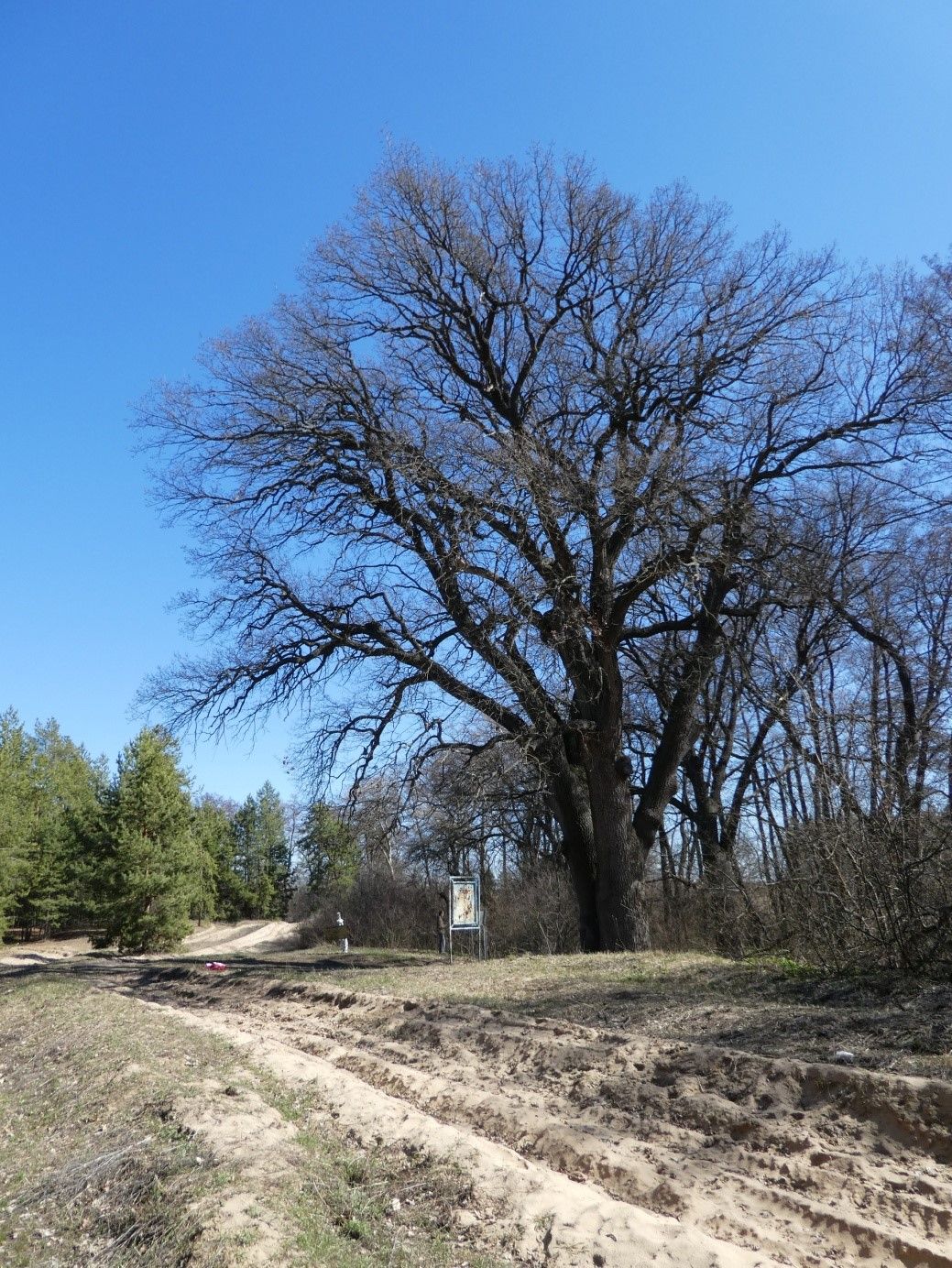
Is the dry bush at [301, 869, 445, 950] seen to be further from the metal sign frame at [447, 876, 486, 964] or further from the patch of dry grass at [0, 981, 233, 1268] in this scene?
the patch of dry grass at [0, 981, 233, 1268]

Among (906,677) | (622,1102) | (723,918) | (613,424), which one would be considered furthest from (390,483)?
(622,1102)

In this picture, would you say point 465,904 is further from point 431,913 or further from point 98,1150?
point 98,1150

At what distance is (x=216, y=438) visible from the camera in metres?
15.9

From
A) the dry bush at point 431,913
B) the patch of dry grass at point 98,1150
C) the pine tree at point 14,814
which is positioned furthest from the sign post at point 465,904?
the pine tree at point 14,814

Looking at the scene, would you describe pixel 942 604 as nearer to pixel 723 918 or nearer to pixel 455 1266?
pixel 723 918

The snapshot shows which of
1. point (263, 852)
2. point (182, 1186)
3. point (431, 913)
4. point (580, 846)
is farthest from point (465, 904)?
point (263, 852)

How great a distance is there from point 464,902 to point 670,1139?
1274 centimetres

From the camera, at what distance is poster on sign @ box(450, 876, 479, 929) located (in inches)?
701

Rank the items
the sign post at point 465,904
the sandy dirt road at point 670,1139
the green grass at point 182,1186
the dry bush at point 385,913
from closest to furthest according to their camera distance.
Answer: the sandy dirt road at point 670,1139
the green grass at point 182,1186
the sign post at point 465,904
the dry bush at point 385,913

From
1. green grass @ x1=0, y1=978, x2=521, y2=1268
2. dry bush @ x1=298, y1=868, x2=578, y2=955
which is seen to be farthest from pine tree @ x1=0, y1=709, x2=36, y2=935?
green grass @ x1=0, y1=978, x2=521, y2=1268

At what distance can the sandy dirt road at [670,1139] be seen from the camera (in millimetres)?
4426

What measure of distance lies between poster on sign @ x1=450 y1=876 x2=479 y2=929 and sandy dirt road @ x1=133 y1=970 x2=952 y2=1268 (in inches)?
370

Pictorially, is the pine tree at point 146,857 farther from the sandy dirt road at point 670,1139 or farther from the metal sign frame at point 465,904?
the sandy dirt road at point 670,1139

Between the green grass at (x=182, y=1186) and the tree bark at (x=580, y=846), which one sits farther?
the tree bark at (x=580, y=846)
